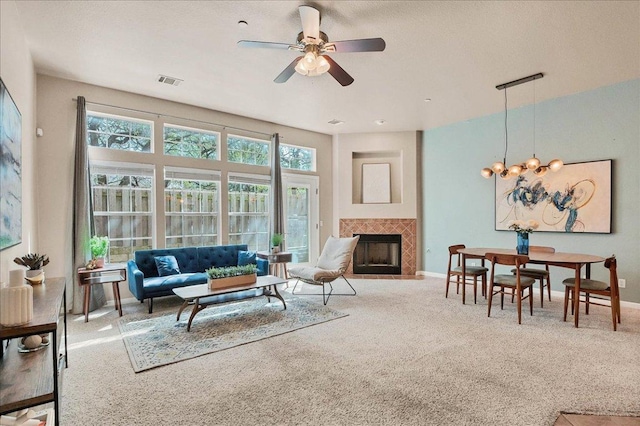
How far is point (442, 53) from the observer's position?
358 cm

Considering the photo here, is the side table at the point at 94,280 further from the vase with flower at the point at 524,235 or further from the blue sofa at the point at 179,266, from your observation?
the vase with flower at the point at 524,235

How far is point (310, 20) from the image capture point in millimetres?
2721

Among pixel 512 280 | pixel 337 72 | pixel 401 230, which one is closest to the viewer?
pixel 337 72

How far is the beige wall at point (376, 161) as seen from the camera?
6902 mm

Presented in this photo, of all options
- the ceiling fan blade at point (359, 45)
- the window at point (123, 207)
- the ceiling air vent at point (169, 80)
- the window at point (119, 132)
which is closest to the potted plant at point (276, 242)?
the window at point (123, 207)

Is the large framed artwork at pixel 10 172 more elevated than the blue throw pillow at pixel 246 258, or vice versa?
the large framed artwork at pixel 10 172

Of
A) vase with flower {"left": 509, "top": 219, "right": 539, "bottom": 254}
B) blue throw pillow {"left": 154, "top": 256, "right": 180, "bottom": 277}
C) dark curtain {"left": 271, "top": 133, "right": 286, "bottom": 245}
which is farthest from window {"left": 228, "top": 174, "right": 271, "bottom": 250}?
vase with flower {"left": 509, "top": 219, "right": 539, "bottom": 254}

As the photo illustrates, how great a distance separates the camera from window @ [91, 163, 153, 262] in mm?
4605

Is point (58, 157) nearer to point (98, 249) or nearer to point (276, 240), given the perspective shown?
point (98, 249)

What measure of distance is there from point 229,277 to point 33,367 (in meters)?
2.17

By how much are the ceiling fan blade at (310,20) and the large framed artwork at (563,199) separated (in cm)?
446

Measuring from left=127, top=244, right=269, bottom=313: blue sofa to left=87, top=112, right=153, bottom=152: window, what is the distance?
1.64m

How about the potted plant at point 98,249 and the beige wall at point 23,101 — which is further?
the potted plant at point 98,249

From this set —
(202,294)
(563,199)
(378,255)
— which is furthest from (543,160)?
(202,294)
